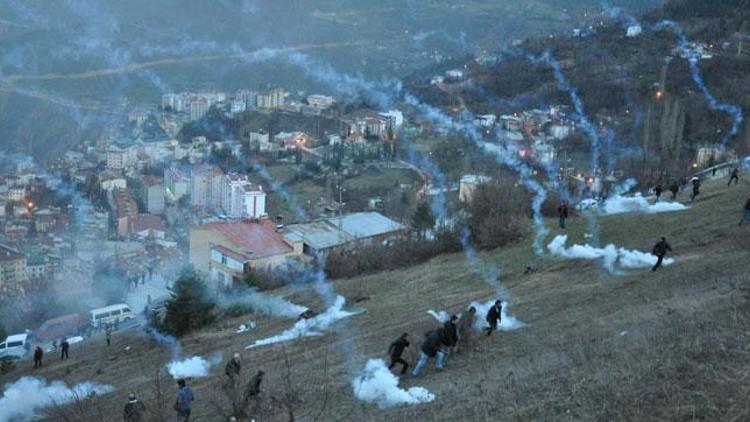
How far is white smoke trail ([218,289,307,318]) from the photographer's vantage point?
18750mm

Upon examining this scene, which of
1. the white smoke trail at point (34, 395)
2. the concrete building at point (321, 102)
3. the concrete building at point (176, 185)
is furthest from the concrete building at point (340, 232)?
the concrete building at point (321, 102)

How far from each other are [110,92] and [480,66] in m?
57.2

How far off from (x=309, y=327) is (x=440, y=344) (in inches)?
235

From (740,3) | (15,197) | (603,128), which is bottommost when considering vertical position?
(15,197)

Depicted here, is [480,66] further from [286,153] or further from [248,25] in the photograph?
[248,25]

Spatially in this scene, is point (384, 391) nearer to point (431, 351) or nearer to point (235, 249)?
point (431, 351)

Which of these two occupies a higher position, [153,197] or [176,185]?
[176,185]

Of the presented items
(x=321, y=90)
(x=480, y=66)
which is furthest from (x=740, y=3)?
(x=321, y=90)

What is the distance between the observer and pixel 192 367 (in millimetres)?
14484

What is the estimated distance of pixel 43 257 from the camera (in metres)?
48.2

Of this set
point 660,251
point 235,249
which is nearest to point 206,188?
point 235,249

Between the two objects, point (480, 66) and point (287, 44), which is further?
point (287, 44)

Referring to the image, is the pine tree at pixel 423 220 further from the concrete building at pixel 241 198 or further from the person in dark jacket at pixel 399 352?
the concrete building at pixel 241 198

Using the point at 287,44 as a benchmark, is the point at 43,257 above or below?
below
